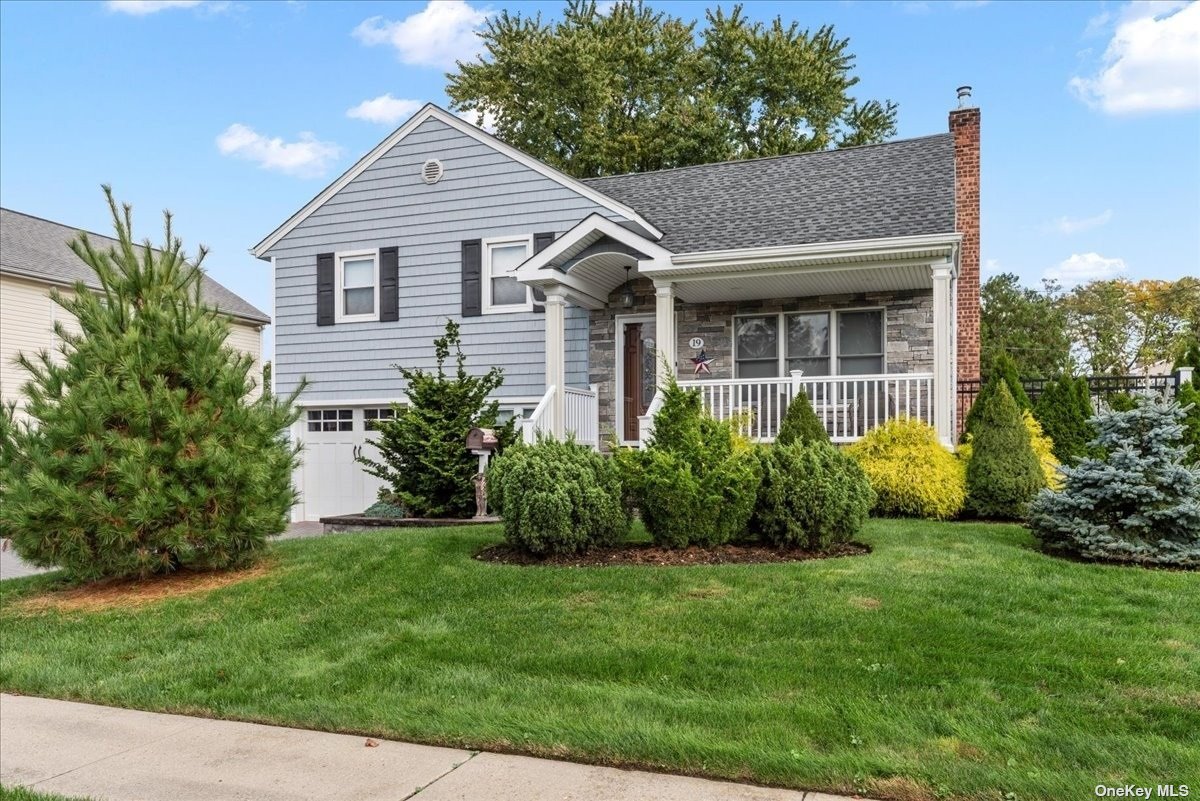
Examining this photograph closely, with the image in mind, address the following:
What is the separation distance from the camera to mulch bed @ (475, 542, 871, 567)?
6.68 m

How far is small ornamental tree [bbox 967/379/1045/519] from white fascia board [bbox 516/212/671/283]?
4264 millimetres

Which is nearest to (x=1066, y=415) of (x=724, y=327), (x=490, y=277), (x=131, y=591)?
(x=724, y=327)

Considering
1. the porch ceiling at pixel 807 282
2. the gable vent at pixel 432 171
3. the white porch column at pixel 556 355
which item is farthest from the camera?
the gable vent at pixel 432 171

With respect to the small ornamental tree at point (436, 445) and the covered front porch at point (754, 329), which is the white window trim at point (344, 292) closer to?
the small ornamental tree at point (436, 445)

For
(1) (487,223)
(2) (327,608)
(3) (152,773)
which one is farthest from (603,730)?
(1) (487,223)

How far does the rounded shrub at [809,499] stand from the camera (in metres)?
6.87

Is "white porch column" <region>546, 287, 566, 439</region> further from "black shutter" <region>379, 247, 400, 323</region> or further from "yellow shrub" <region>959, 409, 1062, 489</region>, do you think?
"yellow shrub" <region>959, 409, 1062, 489</region>

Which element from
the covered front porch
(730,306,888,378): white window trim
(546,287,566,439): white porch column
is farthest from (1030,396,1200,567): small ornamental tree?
(546,287,566,439): white porch column

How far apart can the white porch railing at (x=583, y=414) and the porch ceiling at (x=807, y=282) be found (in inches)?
79.8

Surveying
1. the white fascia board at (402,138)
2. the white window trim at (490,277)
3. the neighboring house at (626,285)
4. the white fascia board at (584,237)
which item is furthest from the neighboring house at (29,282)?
the white fascia board at (584,237)

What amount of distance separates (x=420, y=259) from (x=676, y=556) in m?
8.72

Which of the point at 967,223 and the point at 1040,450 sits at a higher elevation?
the point at 967,223

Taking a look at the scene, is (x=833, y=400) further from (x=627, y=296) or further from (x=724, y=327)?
(x=627, y=296)

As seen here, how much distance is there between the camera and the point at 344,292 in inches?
567
